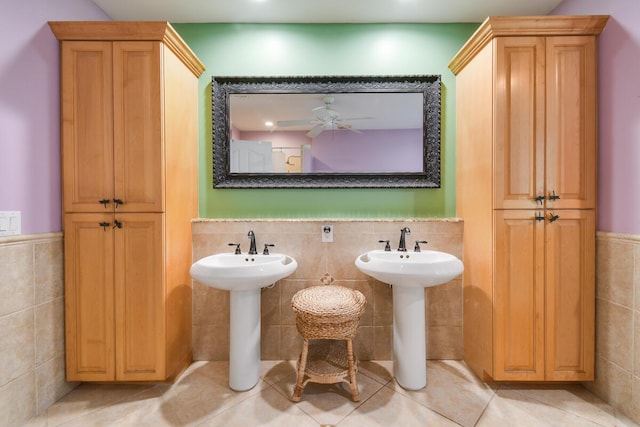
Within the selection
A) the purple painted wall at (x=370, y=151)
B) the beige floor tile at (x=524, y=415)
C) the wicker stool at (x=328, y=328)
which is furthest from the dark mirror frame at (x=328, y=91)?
the beige floor tile at (x=524, y=415)

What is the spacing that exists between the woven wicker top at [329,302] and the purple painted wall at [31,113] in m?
1.49

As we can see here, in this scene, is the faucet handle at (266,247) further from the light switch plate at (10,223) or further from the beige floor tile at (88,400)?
the light switch plate at (10,223)

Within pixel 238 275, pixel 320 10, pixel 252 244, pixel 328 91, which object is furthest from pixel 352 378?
pixel 320 10

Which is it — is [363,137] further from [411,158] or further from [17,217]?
[17,217]

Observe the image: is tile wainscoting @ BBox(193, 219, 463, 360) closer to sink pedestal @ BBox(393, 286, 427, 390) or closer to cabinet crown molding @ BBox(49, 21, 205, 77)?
sink pedestal @ BBox(393, 286, 427, 390)

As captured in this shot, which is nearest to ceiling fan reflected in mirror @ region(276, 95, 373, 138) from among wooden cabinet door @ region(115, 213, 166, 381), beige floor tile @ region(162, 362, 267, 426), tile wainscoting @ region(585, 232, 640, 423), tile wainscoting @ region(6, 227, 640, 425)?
tile wainscoting @ region(6, 227, 640, 425)

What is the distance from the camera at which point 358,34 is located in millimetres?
2062

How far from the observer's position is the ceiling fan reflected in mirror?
2.05 m

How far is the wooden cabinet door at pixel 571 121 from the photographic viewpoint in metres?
1.60

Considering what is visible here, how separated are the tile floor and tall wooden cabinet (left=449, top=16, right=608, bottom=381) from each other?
141 millimetres

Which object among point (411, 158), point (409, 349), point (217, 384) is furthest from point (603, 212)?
point (217, 384)

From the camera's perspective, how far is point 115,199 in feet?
5.32

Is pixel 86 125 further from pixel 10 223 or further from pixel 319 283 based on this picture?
pixel 319 283

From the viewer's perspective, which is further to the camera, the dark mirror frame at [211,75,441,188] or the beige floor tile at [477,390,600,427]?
the dark mirror frame at [211,75,441,188]
